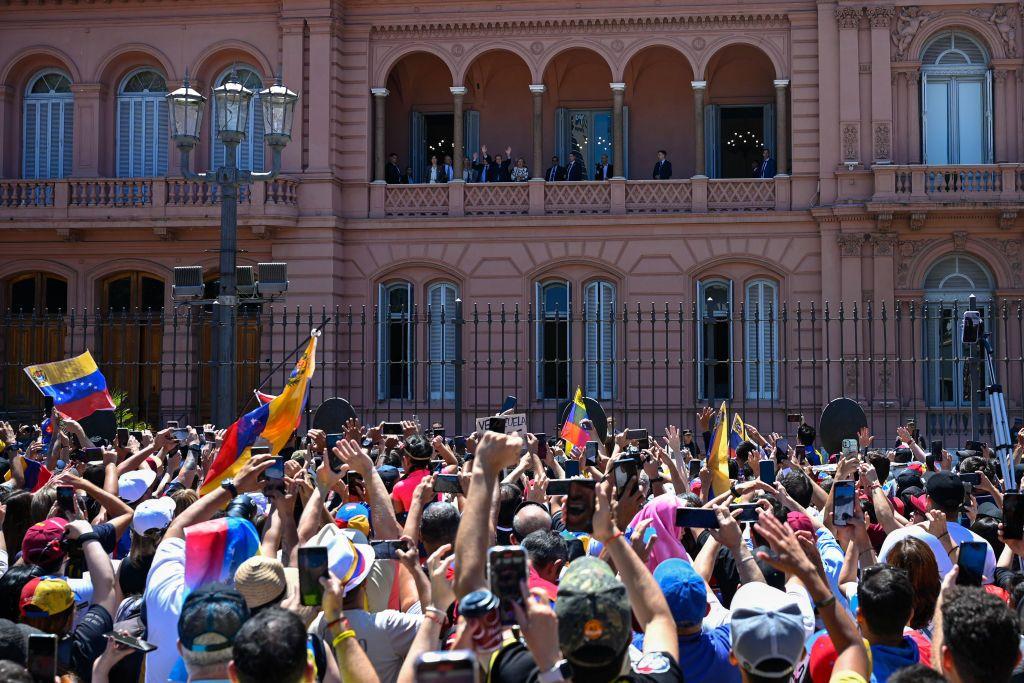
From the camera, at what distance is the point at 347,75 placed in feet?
89.0

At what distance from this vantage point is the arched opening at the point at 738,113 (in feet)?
91.7

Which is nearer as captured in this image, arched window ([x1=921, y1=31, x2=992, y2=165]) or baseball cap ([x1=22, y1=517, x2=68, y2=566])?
baseball cap ([x1=22, y1=517, x2=68, y2=566])

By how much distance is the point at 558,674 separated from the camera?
3645mm

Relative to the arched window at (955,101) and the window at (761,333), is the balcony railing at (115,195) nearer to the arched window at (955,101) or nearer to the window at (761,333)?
the window at (761,333)

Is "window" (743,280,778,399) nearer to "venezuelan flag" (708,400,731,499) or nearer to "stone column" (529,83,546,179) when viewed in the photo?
"stone column" (529,83,546,179)

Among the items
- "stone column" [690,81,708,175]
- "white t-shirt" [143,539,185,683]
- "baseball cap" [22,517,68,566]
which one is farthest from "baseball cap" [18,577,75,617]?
"stone column" [690,81,708,175]

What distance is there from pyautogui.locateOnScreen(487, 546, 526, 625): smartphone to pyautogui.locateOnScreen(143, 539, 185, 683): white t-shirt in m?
1.92

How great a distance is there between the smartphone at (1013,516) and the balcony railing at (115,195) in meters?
21.1

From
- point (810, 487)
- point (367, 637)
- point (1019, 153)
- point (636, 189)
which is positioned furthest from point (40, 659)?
point (1019, 153)

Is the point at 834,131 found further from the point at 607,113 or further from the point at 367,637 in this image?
the point at 367,637

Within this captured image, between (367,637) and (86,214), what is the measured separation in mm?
23660

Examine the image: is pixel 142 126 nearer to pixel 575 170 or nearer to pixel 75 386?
pixel 575 170

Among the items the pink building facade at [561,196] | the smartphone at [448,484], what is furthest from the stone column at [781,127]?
the smartphone at [448,484]

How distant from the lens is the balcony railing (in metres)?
26.3
